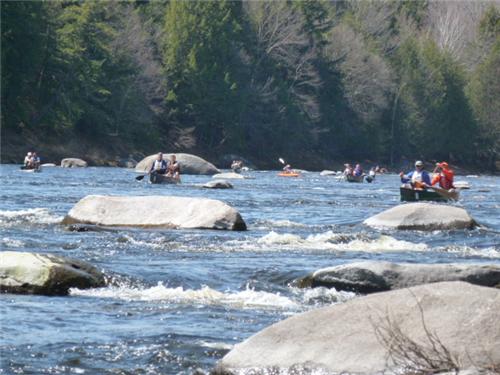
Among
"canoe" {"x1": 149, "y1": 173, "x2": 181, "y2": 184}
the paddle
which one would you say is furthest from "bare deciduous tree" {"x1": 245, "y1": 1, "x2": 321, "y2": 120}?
the paddle

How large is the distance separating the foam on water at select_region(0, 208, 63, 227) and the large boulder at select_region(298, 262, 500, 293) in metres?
9.66

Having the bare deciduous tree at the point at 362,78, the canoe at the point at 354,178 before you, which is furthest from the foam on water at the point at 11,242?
the bare deciduous tree at the point at 362,78

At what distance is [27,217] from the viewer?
82.3 feet

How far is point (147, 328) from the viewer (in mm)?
12719

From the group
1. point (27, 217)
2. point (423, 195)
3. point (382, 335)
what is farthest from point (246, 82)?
point (382, 335)

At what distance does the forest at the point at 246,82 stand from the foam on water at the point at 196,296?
5444 centimetres

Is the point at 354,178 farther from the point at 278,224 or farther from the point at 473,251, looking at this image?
the point at 473,251

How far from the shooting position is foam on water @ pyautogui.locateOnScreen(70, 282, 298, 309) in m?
14.7

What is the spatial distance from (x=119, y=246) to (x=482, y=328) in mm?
10556

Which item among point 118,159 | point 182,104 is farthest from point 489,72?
point 118,159

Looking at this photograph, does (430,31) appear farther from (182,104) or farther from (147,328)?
(147,328)

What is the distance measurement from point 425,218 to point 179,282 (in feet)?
30.4

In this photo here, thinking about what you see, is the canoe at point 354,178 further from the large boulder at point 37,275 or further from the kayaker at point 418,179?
the large boulder at point 37,275

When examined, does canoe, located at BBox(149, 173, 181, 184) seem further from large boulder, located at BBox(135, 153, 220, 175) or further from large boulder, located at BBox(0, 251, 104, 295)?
large boulder, located at BBox(0, 251, 104, 295)
